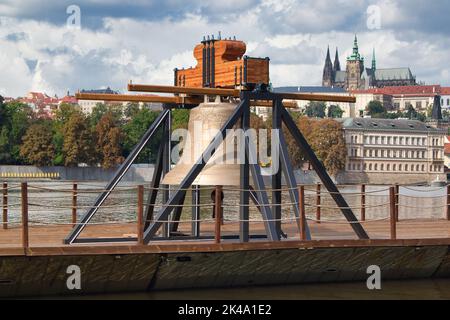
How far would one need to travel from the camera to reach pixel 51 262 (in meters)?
15.7

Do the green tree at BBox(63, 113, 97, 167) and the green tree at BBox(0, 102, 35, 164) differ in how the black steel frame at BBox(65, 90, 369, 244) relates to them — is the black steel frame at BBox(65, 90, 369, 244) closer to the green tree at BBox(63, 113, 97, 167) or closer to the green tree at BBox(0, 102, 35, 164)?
the green tree at BBox(63, 113, 97, 167)

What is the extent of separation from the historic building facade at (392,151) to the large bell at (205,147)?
140796 mm

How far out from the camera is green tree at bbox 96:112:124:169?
120m

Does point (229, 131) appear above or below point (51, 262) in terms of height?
above

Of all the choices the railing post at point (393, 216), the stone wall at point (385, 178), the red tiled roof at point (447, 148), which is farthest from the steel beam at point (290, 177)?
the red tiled roof at point (447, 148)

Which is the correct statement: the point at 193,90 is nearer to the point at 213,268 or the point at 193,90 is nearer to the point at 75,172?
the point at 213,268

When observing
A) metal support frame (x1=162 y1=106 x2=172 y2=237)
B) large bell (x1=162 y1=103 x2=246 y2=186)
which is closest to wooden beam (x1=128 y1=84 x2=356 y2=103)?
large bell (x1=162 y1=103 x2=246 y2=186)

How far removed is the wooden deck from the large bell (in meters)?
1.16

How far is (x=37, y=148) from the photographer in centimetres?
11869

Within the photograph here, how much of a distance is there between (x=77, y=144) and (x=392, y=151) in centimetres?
6892

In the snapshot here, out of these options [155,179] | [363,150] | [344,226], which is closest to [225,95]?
[155,179]

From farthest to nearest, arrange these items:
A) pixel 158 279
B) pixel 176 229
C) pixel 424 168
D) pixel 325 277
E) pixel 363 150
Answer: pixel 424 168
pixel 363 150
pixel 176 229
pixel 325 277
pixel 158 279
